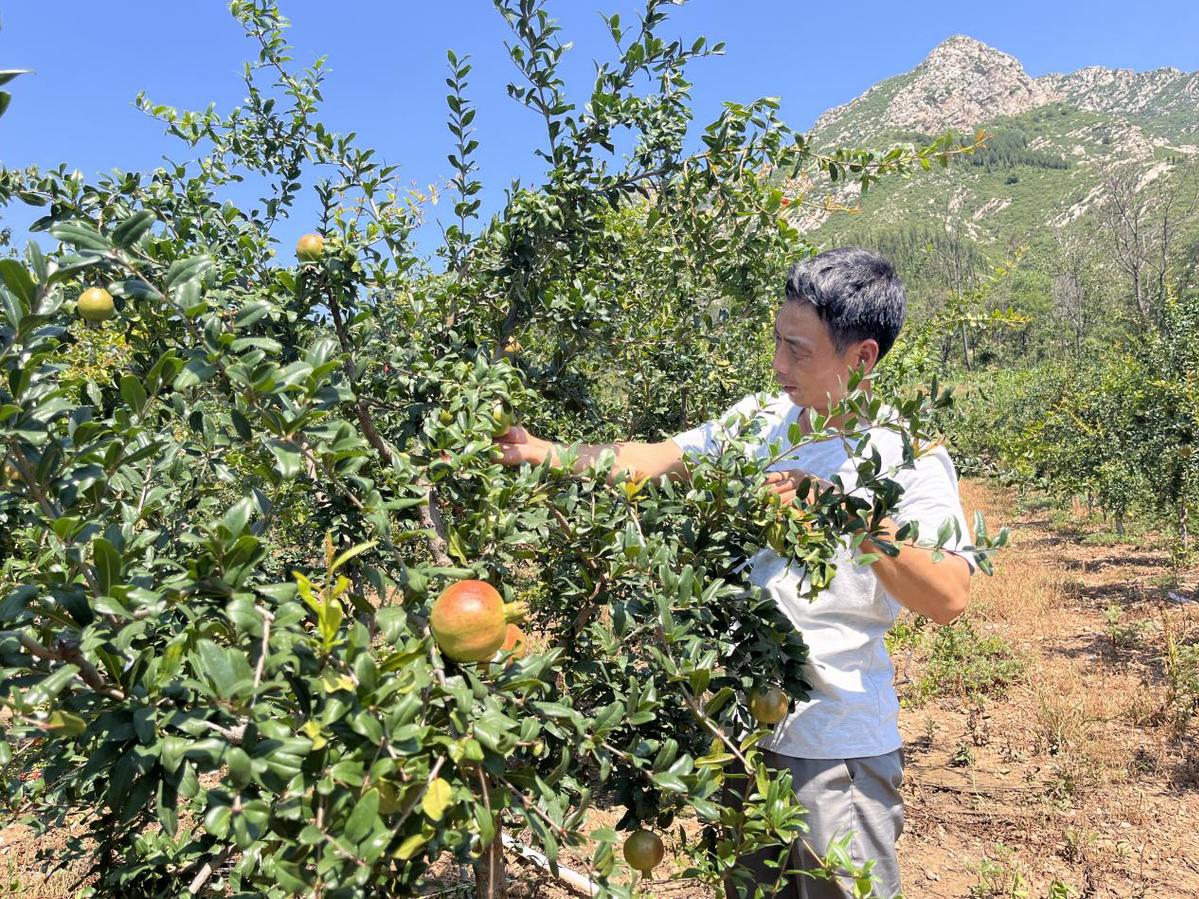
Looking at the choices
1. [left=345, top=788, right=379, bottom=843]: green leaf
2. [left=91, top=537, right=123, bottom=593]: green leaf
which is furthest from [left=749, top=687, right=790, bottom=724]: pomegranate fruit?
[left=91, top=537, right=123, bottom=593]: green leaf

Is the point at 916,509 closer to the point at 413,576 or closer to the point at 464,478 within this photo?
the point at 464,478

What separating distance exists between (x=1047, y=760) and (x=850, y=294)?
15.5 feet

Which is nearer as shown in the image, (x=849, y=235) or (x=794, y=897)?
(x=794, y=897)

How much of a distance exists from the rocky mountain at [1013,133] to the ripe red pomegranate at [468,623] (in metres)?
27.2

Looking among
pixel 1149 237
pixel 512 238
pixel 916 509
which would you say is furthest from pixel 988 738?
pixel 1149 237

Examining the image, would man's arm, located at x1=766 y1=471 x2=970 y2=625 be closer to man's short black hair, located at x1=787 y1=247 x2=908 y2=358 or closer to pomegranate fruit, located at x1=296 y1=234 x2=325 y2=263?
man's short black hair, located at x1=787 y1=247 x2=908 y2=358

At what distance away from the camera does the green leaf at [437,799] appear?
85cm

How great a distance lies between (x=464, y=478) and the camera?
4.80 feet

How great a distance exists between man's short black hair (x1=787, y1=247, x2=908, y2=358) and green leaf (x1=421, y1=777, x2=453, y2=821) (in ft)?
4.48

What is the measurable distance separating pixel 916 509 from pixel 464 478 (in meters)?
0.99

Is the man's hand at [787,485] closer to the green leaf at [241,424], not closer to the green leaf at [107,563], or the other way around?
the green leaf at [241,424]

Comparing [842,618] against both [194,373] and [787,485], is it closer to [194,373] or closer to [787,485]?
[787,485]

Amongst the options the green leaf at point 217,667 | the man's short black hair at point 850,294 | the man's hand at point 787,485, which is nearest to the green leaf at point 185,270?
the green leaf at point 217,667

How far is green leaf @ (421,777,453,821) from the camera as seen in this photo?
2.80 ft
